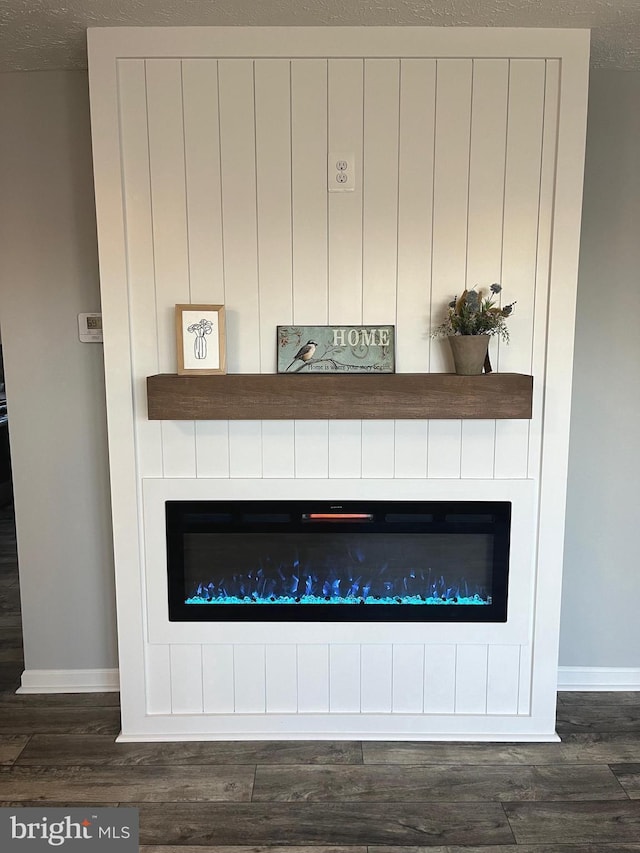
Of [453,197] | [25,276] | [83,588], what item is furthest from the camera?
[83,588]

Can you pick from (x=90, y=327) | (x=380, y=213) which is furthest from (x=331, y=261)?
(x=90, y=327)

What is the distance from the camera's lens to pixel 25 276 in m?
2.33

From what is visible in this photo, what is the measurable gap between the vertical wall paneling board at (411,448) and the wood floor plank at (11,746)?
174 cm

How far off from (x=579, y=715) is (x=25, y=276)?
286cm

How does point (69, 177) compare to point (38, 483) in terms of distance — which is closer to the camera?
point (69, 177)

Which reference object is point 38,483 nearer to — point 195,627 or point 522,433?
point 195,627

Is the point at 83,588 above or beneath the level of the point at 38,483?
beneath

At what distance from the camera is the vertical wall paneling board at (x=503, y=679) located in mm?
2189

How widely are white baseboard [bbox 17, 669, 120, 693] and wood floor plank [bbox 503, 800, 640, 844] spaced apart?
5.47 feet

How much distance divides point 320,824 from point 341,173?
2125mm

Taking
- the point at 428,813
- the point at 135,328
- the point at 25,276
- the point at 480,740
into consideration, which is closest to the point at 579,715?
the point at 480,740

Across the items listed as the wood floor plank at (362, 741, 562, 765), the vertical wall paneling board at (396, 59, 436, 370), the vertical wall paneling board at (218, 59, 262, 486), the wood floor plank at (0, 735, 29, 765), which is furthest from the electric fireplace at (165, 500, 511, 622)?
the wood floor plank at (0, 735, 29, 765)

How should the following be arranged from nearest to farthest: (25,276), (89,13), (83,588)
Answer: (89,13), (25,276), (83,588)

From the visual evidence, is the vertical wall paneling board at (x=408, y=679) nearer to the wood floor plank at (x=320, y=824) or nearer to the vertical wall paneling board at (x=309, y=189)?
the wood floor plank at (x=320, y=824)
